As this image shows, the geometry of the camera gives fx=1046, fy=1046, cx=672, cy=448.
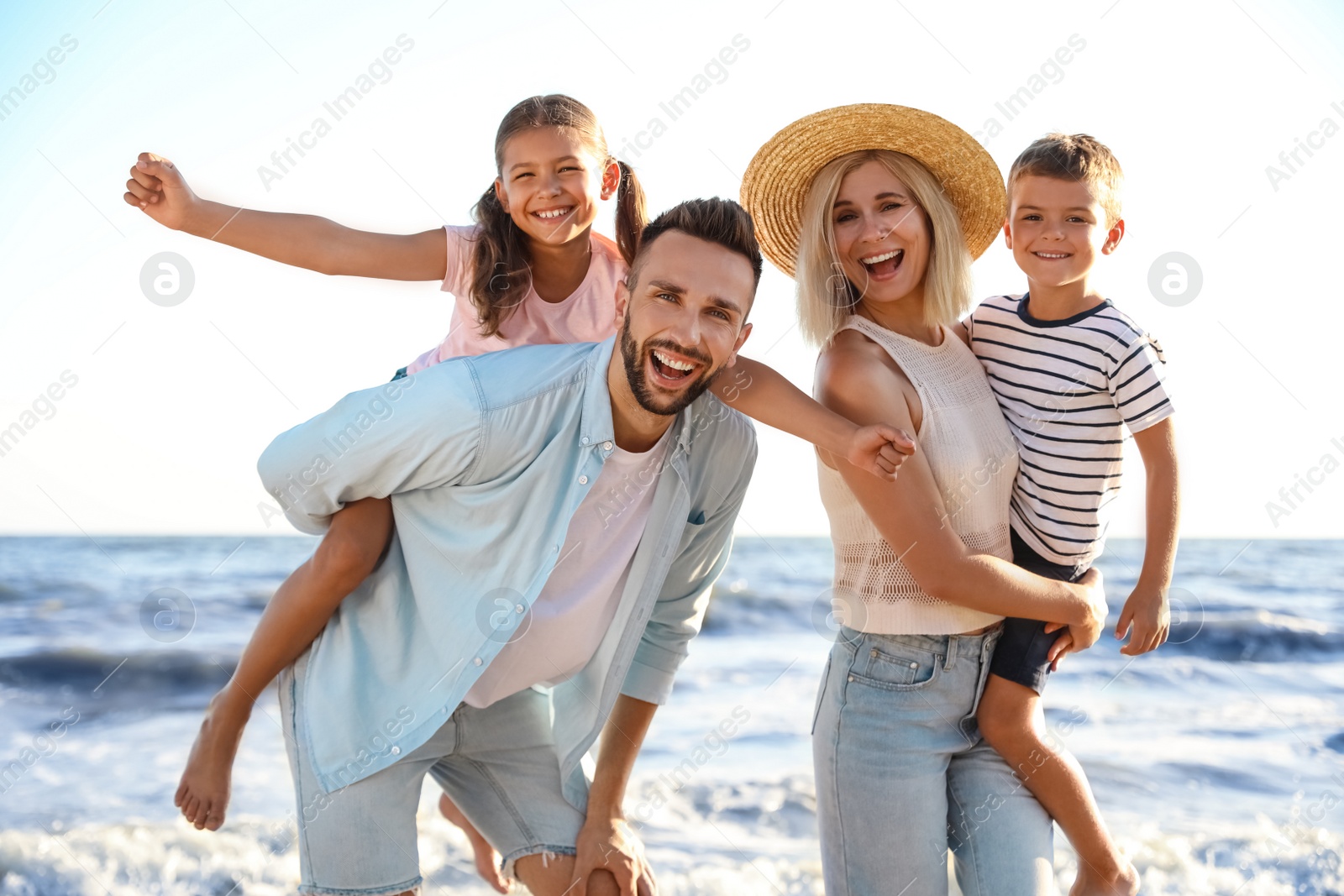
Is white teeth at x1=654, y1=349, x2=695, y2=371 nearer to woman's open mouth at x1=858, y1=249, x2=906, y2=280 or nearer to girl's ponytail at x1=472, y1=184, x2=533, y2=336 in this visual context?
woman's open mouth at x1=858, y1=249, x2=906, y2=280

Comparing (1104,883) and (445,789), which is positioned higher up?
→ (1104,883)

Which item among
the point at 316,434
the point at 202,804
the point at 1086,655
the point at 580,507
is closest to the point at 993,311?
the point at 580,507

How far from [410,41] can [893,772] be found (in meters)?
4.14

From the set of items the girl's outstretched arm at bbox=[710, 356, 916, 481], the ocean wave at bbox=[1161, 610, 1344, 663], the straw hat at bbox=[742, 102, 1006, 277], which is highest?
the ocean wave at bbox=[1161, 610, 1344, 663]

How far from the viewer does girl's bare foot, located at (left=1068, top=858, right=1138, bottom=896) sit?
118 inches

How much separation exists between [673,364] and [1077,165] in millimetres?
1424

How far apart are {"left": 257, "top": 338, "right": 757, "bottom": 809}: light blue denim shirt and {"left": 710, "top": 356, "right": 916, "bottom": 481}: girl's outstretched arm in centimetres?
14

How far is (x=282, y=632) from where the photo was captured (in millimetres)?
2930

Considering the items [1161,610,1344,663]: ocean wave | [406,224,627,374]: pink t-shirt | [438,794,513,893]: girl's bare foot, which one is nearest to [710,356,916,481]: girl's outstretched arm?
[406,224,627,374]: pink t-shirt

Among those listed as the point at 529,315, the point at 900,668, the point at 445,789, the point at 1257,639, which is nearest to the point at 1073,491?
the point at 900,668

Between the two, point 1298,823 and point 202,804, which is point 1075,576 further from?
point 1298,823

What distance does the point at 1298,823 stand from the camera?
22.2 feet

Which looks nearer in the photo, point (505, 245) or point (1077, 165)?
point (1077, 165)

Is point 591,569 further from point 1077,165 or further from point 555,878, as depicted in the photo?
point 1077,165
